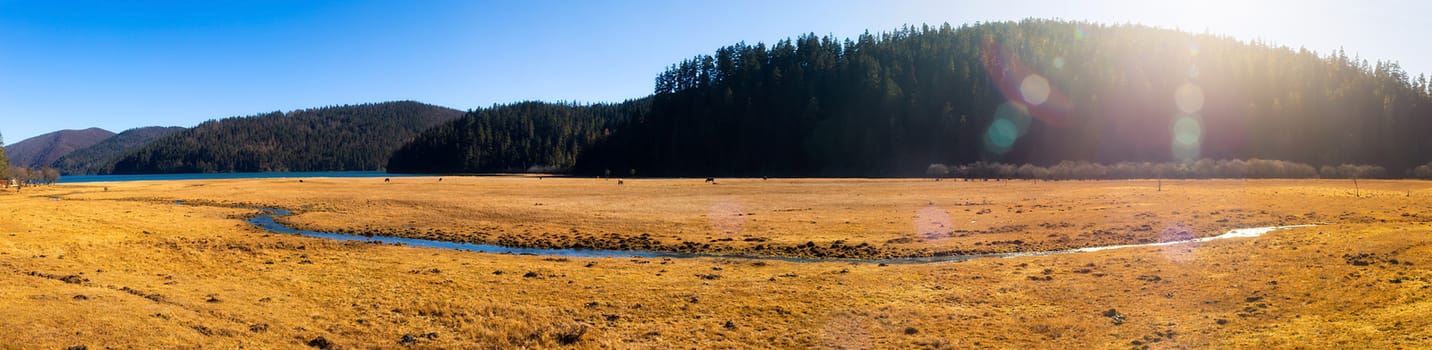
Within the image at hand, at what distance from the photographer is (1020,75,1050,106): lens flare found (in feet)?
488

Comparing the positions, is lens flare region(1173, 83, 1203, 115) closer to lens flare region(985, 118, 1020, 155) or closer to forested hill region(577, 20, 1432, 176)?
forested hill region(577, 20, 1432, 176)

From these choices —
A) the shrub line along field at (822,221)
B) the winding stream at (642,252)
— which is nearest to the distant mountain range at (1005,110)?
the shrub line along field at (822,221)

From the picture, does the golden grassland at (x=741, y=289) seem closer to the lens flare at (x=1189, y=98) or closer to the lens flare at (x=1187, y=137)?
the lens flare at (x=1187, y=137)

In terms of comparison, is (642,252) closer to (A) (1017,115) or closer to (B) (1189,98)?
(A) (1017,115)

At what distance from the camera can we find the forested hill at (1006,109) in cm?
13962

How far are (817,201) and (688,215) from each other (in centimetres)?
1515

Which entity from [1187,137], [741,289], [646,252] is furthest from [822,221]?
[1187,137]

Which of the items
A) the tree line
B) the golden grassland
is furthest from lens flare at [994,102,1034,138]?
the golden grassland

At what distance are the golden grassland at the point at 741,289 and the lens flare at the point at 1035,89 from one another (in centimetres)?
11627

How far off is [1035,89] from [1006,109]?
15.2 metres

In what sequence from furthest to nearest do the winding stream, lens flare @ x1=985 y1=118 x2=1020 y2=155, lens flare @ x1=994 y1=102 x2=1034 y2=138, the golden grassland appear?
lens flare @ x1=994 y1=102 x2=1034 y2=138 → lens flare @ x1=985 y1=118 x2=1020 y2=155 → the winding stream → the golden grassland

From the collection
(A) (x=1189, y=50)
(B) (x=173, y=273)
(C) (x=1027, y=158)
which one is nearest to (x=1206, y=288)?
(B) (x=173, y=273)

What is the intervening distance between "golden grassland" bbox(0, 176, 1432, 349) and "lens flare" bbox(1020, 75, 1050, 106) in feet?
381

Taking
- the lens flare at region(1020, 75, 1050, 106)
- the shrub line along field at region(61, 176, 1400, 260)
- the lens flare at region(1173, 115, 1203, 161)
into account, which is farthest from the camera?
the lens flare at region(1020, 75, 1050, 106)
